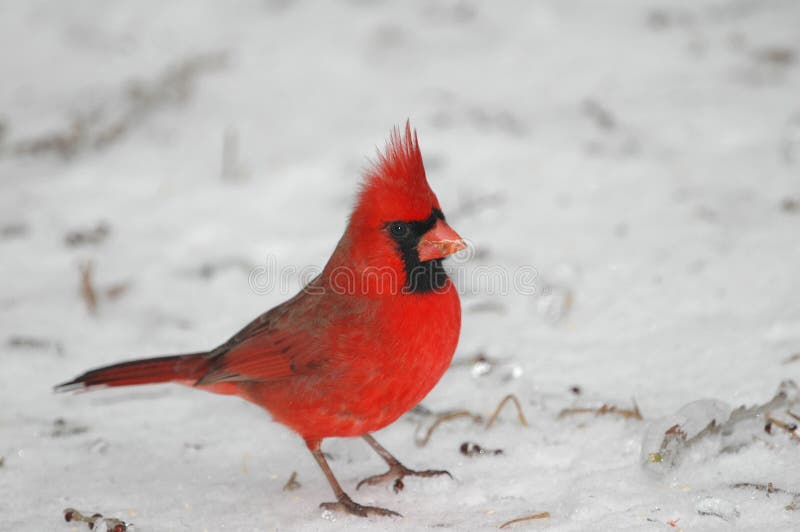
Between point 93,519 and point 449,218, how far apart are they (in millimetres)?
2307

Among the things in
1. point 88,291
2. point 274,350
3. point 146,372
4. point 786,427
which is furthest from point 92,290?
point 786,427

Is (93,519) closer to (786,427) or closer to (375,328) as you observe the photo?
(375,328)

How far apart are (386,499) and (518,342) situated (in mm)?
963

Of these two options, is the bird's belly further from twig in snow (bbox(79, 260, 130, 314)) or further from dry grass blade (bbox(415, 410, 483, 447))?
twig in snow (bbox(79, 260, 130, 314))

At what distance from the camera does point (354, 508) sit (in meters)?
2.73

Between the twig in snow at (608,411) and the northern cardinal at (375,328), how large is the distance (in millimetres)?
468

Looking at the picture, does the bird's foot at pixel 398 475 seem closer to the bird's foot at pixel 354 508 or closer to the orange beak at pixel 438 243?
the bird's foot at pixel 354 508

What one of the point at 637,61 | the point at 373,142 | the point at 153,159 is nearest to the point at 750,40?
the point at 637,61

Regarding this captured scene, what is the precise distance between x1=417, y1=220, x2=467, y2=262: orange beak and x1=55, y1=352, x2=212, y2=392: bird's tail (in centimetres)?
81

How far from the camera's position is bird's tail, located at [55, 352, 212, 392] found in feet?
9.98

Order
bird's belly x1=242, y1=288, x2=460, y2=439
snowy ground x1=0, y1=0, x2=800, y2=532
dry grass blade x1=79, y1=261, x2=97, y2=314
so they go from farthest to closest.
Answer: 1. dry grass blade x1=79, y1=261, x2=97, y2=314
2. snowy ground x1=0, y1=0, x2=800, y2=532
3. bird's belly x1=242, y1=288, x2=460, y2=439

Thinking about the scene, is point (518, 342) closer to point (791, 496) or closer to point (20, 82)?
point (791, 496)

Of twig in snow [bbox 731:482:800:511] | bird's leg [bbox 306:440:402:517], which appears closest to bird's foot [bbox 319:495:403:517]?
bird's leg [bbox 306:440:402:517]

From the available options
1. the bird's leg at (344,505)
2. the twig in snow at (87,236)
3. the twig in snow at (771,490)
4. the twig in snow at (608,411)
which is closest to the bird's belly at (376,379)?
the bird's leg at (344,505)
